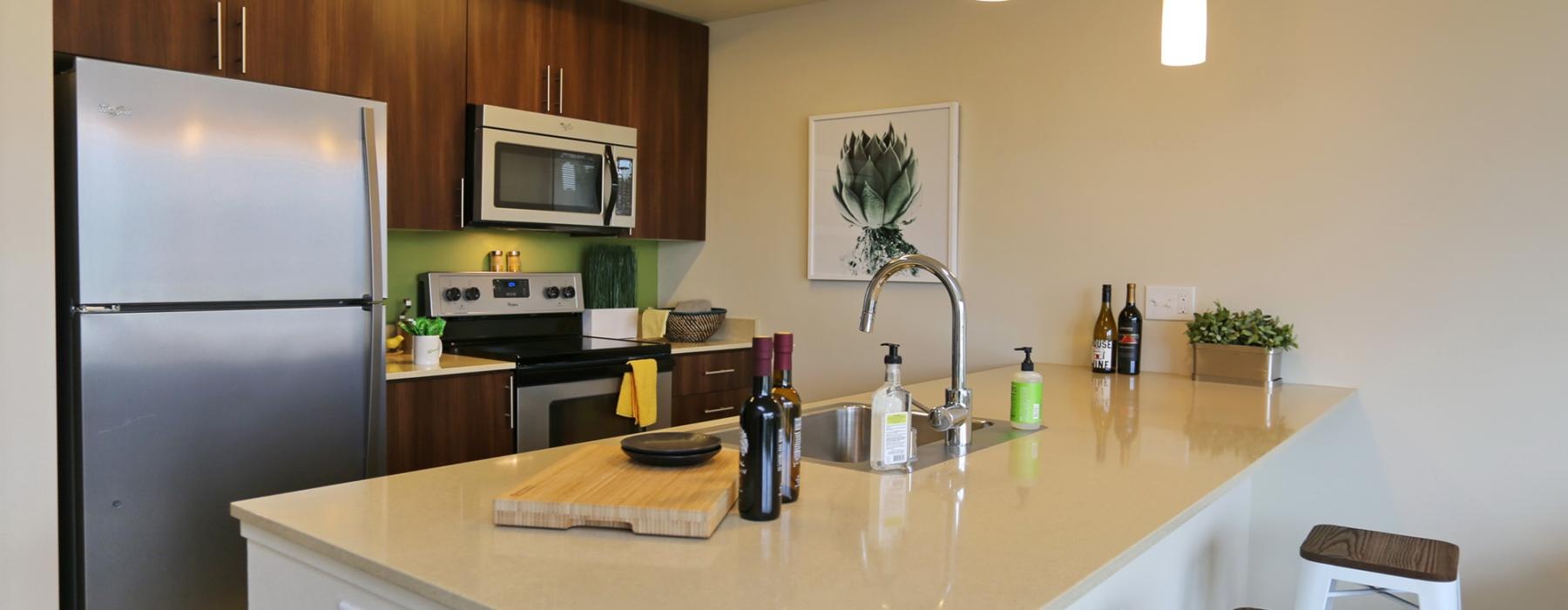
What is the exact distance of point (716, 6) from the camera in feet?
12.9

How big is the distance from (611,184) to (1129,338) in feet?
6.48

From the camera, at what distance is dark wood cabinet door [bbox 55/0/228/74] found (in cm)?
236

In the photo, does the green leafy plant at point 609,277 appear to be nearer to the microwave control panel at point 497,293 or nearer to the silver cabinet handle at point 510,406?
the microwave control panel at point 497,293

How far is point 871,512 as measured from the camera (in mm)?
1342

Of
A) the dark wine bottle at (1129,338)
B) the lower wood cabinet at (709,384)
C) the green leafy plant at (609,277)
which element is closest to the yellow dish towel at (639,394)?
the lower wood cabinet at (709,384)

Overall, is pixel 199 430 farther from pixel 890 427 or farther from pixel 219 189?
pixel 890 427

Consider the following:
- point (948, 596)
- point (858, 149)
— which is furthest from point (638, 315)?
point (948, 596)

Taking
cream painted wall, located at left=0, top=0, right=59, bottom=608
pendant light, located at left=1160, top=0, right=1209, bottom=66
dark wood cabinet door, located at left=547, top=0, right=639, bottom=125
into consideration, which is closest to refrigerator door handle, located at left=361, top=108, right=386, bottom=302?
cream painted wall, located at left=0, top=0, right=59, bottom=608

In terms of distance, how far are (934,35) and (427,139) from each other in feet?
5.87

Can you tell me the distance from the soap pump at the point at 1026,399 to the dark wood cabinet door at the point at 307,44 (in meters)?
2.17

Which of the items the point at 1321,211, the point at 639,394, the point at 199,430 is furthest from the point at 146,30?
the point at 1321,211

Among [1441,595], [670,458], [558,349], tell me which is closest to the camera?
[670,458]

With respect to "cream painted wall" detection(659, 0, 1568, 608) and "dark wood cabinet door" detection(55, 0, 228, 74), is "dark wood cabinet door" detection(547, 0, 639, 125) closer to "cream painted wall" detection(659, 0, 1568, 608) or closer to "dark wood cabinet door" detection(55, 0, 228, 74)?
"cream painted wall" detection(659, 0, 1568, 608)

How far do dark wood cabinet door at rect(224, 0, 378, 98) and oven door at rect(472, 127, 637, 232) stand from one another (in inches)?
18.4
